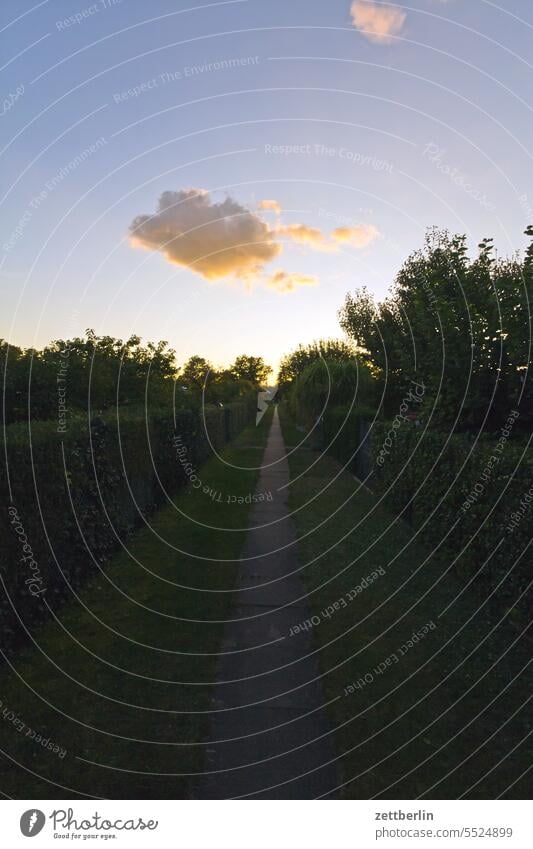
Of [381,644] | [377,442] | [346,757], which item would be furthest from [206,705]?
[377,442]

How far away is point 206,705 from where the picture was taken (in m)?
5.40

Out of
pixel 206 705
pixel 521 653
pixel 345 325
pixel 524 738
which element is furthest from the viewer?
pixel 345 325

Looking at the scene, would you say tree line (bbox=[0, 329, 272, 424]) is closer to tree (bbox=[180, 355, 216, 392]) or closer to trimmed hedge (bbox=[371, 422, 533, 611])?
trimmed hedge (bbox=[371, 422, 533, 611])

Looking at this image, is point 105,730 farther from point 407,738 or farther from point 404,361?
point 404,361

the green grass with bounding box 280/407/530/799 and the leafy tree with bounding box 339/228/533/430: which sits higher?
the leafy tree with bounding box 339/228/533/430

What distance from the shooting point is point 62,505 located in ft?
26.5

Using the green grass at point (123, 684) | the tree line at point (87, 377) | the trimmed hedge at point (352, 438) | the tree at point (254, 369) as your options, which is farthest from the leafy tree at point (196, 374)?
the tree at point (254, 369)

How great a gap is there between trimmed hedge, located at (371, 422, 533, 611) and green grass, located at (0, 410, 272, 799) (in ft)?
11.8

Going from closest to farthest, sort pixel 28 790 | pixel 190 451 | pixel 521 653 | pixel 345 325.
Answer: pixel 28 790
pixel 521 653
pixel 190 451
pixel 345 325

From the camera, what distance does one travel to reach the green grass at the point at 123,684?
174 inches

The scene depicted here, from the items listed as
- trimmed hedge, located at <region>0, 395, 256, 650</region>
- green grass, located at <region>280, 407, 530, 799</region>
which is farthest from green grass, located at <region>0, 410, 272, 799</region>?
green grass, located at <region>280, 407, 530, 799</region>

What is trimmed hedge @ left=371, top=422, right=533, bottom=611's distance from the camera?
6797mm

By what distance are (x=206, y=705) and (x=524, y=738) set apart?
2.79 meters

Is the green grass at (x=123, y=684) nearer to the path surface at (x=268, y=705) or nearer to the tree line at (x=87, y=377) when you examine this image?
the path surface at (x=268, y=705)
